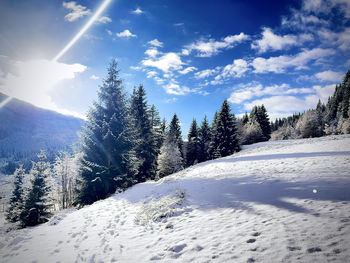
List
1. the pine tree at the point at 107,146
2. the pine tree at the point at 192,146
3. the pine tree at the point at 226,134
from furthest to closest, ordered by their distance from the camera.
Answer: the pine tree at the point at 192,146 < the pine tree at the point at 226,134 < the pine tree at the point at 107,146

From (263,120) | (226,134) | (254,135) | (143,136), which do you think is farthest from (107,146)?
(263,120)

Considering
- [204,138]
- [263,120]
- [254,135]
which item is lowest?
[254,135]

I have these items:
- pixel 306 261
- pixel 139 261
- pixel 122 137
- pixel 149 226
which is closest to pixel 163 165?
pixel 122 137

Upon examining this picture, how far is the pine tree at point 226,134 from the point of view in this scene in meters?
32.8

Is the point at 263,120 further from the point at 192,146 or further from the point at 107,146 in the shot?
the point at 107,146

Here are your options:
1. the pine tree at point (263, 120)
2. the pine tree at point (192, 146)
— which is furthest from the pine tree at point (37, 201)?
the pine tree at point (263, 120)

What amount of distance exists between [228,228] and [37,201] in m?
18.8

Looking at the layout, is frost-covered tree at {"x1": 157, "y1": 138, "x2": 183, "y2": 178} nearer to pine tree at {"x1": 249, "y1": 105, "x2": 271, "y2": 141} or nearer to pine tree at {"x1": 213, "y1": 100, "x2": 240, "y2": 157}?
pine tree at {"x1": 213, "y1": 100, "x2": 240, "y2": 157}

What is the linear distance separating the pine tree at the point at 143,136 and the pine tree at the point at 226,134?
1727 cm

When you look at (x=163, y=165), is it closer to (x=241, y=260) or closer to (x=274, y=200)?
(x=274, y=200)

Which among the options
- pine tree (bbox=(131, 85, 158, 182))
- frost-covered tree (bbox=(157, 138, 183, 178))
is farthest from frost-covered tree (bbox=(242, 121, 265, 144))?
pine tree (bbox=(131, 85, 158, 182))

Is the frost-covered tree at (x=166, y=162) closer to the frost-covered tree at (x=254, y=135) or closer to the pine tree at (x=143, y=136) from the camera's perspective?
the pine tree at (x=143, y=136)

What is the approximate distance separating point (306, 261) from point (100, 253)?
569 cm

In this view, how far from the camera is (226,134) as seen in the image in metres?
34.0
